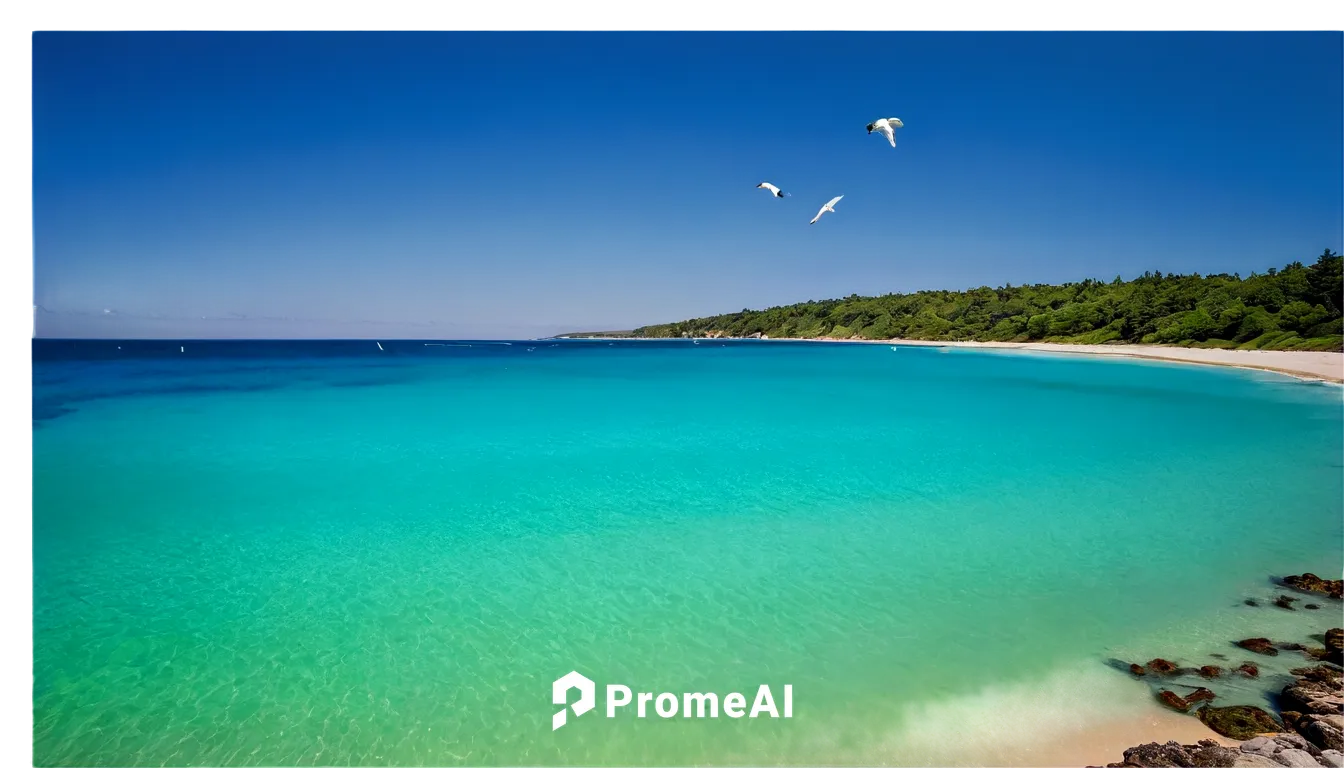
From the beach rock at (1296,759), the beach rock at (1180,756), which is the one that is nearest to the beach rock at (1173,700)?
the beach rock at (1180,756)

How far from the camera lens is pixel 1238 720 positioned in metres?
3.34

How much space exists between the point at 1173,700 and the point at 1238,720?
276 mm

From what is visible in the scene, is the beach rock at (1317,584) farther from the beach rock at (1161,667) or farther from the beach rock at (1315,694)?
the beach rock at (1161,667)

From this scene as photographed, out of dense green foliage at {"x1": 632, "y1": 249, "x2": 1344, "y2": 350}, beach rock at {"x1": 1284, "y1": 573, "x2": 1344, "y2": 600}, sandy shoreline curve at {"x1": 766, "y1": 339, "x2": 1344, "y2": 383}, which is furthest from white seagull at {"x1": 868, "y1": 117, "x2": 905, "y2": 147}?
sandy shoreline curve at {"x1": 766, "y1": 339, "x2": 1344, "y2": 383}

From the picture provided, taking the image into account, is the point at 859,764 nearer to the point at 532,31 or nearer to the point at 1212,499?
the point at 532,31

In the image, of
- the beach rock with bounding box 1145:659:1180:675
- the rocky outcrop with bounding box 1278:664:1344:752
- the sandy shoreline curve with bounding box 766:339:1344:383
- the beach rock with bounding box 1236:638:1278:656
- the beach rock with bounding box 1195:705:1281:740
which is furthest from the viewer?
the sandy shoreline curve with bounding box 766:339:1344:383

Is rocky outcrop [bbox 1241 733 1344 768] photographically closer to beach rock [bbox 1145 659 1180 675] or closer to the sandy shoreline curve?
beach rock [bbox 1145 659 1180 675]

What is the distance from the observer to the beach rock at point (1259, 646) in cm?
409

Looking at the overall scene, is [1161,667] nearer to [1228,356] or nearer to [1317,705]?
[1317,705]

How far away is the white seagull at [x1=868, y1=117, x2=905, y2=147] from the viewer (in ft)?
11.0

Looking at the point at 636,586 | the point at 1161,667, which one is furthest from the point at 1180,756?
the point at 636,586

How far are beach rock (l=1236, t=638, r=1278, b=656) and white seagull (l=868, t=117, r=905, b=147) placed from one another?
405 cm

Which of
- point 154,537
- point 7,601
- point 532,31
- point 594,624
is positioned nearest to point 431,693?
point 594,624

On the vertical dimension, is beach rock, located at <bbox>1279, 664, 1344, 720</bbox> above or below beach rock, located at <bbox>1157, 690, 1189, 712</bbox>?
above
